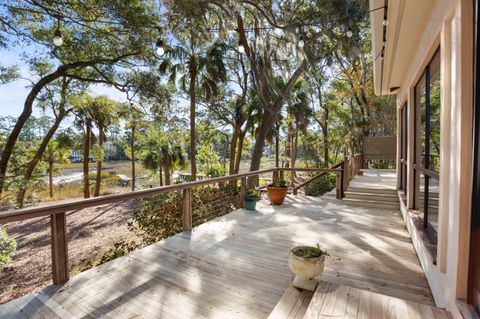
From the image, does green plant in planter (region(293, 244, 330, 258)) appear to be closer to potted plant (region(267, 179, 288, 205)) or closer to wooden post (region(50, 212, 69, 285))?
wooden post (region(50, 212, 69, 285))

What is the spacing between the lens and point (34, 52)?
739cm

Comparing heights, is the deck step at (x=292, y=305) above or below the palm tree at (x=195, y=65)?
below

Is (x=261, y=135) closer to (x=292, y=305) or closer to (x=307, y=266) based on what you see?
(x=307, y=266)

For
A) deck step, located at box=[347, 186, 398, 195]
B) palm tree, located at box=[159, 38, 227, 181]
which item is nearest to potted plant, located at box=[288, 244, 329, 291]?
deck step, located at box=[347, 186, 398, 195]

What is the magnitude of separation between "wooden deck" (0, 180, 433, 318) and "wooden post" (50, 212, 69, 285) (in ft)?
0.34

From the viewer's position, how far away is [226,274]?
8.89 feet

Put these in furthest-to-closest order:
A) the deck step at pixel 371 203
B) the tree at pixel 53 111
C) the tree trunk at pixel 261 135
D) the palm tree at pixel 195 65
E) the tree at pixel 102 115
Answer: the tree at pixel 102 115, the tree trunk at pixel 261 135, the tree at pixel 53 111, the palm tree at pixel 195 65, the deck step at pixel 371 203

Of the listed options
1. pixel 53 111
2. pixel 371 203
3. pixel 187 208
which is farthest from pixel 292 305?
pixel 53 111

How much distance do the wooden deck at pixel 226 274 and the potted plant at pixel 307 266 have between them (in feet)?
0.95

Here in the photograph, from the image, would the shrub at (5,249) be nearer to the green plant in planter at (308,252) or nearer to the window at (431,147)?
the green plant in planter at (308,252)

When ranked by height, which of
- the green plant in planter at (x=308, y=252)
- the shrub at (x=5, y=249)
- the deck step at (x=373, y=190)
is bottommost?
the shrub at (x=5, y=249)

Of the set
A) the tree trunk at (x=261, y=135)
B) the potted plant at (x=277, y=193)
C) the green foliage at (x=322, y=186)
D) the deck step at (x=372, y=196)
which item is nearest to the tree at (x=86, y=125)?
the tree trunk at (x=261, y=135)

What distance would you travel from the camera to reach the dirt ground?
6.01 meters

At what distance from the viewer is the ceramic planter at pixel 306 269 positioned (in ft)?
6.98
